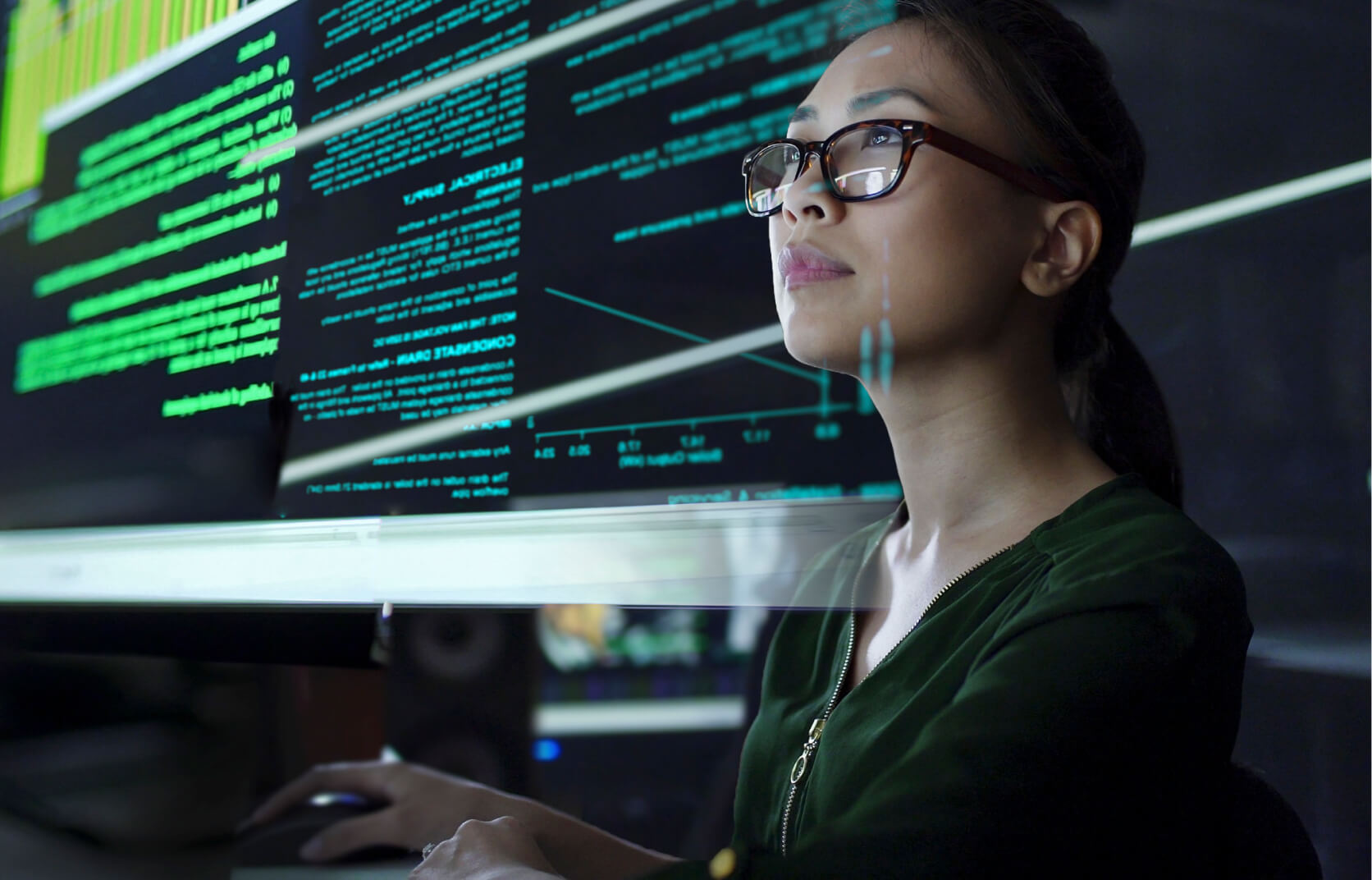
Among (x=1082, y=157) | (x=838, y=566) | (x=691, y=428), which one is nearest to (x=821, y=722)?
(x=838, y=566)

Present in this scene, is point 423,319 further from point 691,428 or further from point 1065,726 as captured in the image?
point 1065,726

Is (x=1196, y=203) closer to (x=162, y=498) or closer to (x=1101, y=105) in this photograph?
(x=1101, y=105)

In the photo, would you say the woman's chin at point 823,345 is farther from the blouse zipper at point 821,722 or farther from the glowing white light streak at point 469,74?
the glowing white light streak at point 469,74

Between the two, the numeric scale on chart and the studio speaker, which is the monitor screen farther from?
the studio speaker

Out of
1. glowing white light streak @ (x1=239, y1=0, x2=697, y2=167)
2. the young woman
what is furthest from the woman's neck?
glowing white light streak @ (x1=239, y1=0, x2=697, y2=167)

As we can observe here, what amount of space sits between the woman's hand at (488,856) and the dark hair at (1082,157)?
0.43 m

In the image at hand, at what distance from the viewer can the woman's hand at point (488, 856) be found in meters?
0.56

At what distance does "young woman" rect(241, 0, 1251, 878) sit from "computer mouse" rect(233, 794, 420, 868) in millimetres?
92

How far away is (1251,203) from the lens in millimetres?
636

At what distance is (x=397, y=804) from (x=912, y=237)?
561 millimetres

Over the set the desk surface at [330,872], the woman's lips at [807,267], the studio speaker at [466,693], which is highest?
the woman's lips at [807,267]

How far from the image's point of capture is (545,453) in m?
0.80

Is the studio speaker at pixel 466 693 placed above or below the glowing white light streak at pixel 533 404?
below

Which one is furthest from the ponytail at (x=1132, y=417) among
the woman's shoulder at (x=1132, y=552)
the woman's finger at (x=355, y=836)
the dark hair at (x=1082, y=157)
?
the woman's finger at (x=355, y=836)
